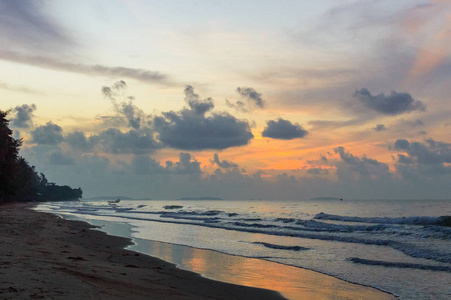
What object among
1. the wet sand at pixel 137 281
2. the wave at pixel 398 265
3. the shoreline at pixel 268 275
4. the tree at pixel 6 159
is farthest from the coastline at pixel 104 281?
the tree at pixel 6 159

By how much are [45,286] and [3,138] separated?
163ft

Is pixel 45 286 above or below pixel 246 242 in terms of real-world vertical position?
above

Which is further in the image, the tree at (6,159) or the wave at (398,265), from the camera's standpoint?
the tree at (6,159)

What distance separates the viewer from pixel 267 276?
47.1 ft

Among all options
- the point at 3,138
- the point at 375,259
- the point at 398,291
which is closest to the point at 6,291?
the point at 398,291

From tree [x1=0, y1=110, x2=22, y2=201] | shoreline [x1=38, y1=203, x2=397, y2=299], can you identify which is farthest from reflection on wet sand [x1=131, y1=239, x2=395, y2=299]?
tree [x1=0, y1=110, x2=22, y2=201]

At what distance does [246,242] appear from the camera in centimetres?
Result: 2564

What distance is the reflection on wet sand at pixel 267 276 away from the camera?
11.7 meters

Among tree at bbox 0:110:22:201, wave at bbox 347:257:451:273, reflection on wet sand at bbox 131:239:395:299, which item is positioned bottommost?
reflection on wet sand at bbox 131:239:395:299

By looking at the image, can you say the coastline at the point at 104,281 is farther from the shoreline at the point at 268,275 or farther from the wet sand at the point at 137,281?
the shoreline at the point at 268,275

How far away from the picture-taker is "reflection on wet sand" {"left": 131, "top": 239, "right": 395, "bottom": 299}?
11.7 m

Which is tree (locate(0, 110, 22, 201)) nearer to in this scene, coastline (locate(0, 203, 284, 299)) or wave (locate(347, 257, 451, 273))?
coastline (locate(0, 203, 284, 299))

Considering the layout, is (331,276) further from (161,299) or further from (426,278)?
(161,299)

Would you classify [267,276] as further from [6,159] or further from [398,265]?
[6,159]
